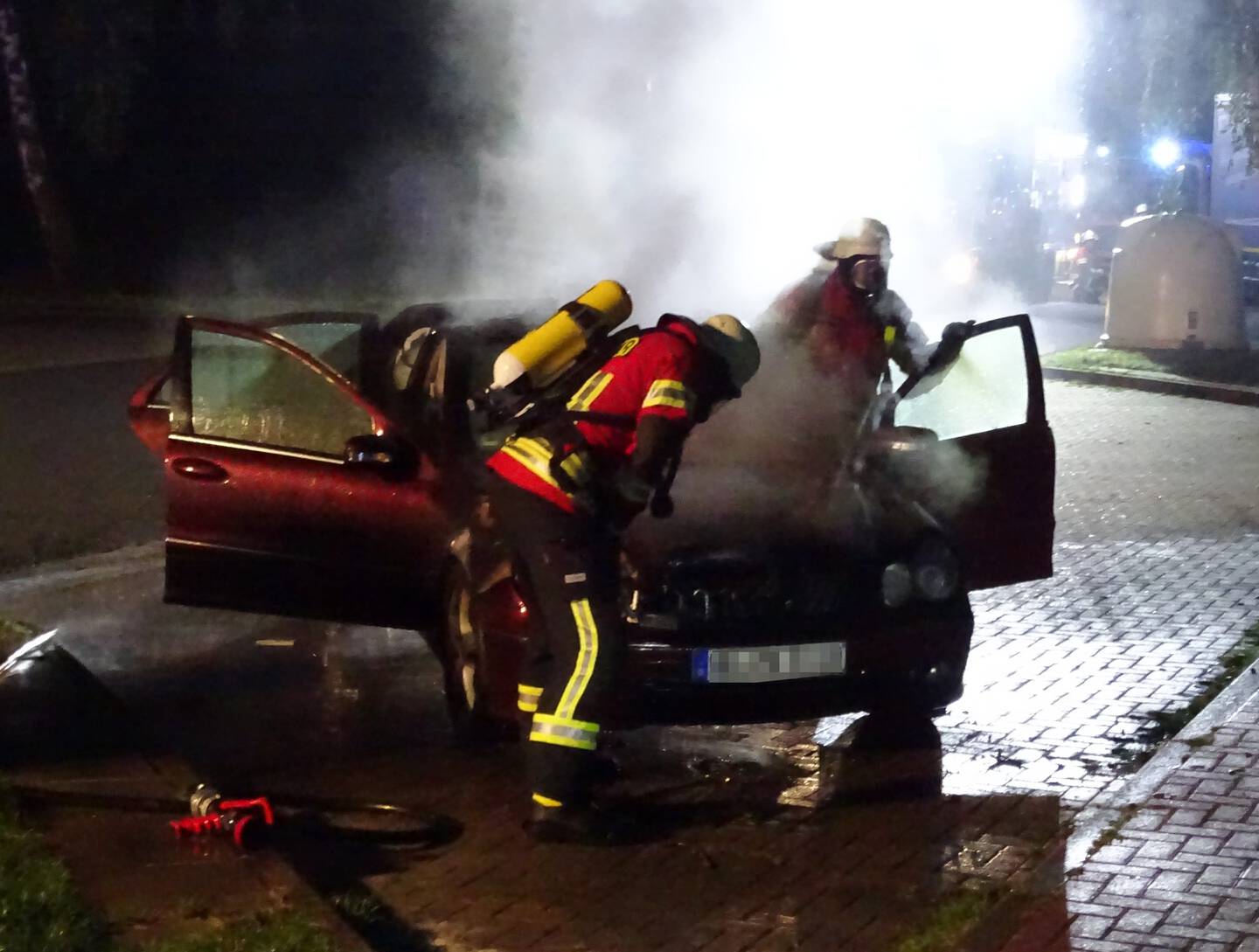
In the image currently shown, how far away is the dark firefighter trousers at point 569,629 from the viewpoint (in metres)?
4.73

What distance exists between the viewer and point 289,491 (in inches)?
240

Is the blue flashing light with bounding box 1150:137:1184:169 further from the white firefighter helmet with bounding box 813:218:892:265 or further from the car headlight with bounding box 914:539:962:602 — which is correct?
the car headlight with bounding box 914:539:962:602

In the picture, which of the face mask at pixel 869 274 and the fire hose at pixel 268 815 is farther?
the face mask at pixel 869 274

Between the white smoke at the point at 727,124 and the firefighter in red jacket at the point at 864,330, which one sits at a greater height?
the white smoke at the point at 727,124

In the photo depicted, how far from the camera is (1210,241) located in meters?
16.5

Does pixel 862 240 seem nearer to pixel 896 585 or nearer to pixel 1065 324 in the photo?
pixel 896 585

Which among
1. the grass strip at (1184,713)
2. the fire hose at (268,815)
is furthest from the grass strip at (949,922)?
the fire hose at (268,815)

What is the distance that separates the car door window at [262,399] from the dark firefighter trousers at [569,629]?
151 cm

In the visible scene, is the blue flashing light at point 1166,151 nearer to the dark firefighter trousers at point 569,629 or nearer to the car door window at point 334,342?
the car door window at point 334,342

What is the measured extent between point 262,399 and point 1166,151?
1973 cm

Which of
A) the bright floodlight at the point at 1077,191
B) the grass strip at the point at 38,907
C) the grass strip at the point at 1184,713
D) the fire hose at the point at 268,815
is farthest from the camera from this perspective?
the bright floodlight at the point at 1077,191

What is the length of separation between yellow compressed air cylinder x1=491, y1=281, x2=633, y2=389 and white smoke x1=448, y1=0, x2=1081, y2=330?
592 centimetres

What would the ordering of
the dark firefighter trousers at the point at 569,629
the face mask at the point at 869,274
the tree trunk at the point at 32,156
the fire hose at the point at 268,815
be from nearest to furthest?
the fire hose at the point at 268,815
the dark firefighter trousers at the point at 569,629
the face mask at the point at 869,274
the tree trunk at the point at 32,156

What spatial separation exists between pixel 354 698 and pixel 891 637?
2237 millimetres
